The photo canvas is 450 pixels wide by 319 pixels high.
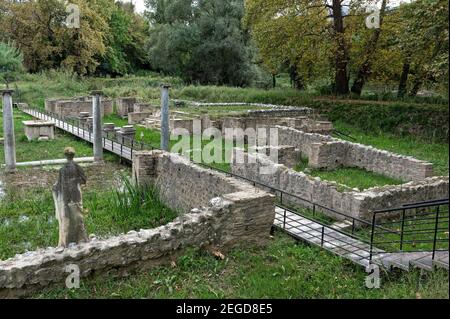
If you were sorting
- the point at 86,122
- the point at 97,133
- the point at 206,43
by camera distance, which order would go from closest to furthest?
the point at 97,133
the point at 86,122
the point at 206,43

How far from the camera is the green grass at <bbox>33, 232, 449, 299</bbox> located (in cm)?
687

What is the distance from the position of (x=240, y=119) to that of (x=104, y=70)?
3633 cm

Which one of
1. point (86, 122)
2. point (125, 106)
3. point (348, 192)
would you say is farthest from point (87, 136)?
point (348, 192)

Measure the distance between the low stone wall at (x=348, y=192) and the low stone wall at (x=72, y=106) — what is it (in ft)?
66.5

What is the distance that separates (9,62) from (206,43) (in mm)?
16698

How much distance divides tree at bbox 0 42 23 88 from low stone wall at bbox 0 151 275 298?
1263 inches

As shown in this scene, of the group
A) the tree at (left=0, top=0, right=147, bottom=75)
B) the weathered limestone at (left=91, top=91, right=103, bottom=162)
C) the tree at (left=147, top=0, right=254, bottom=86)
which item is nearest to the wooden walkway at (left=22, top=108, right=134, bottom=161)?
the weathered limestone at (left=91, top=91, right=103, bottom=162)

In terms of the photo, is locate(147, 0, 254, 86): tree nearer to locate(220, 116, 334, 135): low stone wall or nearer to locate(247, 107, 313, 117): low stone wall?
locate(247, 107, 313, 117): low stone wall

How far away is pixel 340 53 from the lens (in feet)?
86.3

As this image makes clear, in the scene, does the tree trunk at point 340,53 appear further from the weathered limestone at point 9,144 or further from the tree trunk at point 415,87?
the weathered limestone at point 9,144

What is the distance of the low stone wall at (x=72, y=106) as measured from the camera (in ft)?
99.5

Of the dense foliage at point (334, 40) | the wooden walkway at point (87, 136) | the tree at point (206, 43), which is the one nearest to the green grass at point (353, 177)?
the wooden walkway at point (87, 136)

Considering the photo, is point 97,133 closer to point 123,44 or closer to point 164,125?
point 164,125
